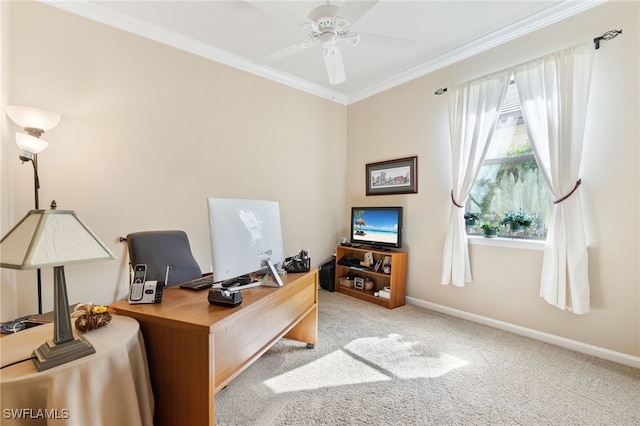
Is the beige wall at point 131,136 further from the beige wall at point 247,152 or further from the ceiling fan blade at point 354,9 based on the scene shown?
the ceiling fan blade at point 354,9

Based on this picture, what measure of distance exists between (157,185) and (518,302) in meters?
3.67

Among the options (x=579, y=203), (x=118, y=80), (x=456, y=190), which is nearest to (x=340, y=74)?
(x=456, y=190)

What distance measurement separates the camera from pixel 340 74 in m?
2.53

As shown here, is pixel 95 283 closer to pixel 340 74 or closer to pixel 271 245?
pixel 271 245

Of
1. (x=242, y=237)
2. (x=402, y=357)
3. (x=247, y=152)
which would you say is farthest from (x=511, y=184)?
(x=247, y=152)

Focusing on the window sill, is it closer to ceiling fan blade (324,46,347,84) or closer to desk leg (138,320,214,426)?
ceiling fan blade (324,46,347,84)

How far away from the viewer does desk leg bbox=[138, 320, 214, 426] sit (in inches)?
45.9

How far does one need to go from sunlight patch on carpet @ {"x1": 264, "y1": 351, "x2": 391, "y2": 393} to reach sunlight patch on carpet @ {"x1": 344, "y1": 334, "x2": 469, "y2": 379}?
0.42ft

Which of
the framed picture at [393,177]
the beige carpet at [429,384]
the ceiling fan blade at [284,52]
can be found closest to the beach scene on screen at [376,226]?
the framed picture at [393,177]

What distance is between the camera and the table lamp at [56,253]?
2.98ft

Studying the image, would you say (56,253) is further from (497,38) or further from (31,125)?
(497,38)

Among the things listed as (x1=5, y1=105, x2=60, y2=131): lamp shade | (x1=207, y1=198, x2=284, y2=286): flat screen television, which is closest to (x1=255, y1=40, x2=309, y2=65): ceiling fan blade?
(x1=207, y1=198, x2=284, y2=286): flat screen television

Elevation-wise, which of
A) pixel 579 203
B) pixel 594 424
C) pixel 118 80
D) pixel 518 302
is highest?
pixel 118 80

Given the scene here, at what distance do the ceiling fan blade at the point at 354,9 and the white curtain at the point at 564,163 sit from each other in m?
1.82
